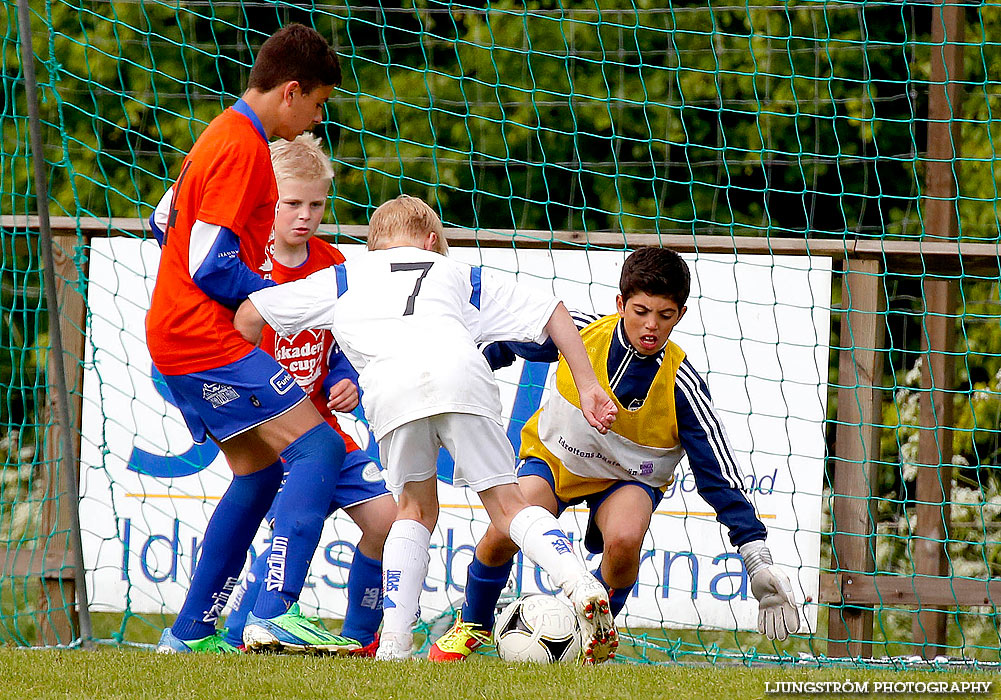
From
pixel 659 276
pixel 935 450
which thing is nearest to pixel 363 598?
pixel 659 276

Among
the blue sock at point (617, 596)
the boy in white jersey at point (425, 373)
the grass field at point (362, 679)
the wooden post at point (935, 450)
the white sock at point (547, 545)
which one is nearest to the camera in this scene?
the grass field at point (362, 679)

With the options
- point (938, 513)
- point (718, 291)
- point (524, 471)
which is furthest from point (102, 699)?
point (938, 513)

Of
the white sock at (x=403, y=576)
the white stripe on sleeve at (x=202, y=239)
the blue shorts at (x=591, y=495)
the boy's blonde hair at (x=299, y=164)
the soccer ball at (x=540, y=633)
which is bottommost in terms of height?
the soccer ball at (x=540, y=633)

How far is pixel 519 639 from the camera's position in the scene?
306 centimetres

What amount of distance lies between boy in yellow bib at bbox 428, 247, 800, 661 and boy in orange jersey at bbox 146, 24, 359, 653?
569 mm

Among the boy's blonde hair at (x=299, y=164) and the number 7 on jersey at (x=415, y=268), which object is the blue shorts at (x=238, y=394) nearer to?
the number 7 on jersey at (x=415, y=268)

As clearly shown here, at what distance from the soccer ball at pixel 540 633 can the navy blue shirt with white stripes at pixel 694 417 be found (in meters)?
0.61

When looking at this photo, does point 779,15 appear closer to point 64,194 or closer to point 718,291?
point 718,291

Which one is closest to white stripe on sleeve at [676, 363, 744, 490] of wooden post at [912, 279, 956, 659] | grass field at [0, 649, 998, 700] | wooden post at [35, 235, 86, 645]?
grass field at [0, 649, 998, 700]

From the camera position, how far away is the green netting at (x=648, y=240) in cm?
434

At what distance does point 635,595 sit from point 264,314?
6.44 feet

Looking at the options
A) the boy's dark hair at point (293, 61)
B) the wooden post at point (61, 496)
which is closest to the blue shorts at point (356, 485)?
the boy's dark hair at point (293, 61)

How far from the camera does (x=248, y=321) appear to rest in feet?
10.2

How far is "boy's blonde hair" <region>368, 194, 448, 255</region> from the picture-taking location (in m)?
3.22
